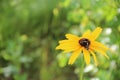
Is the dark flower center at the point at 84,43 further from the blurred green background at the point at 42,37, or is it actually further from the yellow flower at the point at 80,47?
the blurred green background at the point at 42,37

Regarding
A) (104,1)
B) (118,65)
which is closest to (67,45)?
(104,1)

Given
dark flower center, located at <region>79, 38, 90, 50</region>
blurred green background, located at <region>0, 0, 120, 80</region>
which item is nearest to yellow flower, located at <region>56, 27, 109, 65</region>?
dark flower center, located at <region>79, 38, 90, 50</region>

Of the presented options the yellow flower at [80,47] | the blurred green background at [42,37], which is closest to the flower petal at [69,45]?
the yellow flower at [80,47]

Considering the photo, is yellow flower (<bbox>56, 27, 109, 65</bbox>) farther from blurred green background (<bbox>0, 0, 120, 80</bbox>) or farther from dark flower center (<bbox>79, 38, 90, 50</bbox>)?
blurred green background (<bbox>0, 0, 120, 80</bbox>)

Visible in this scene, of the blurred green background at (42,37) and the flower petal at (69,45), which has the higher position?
the blurred green background at (42,37)

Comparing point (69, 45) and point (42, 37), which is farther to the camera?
point (42, 37)

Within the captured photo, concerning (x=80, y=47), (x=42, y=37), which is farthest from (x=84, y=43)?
(x=42, y=37)

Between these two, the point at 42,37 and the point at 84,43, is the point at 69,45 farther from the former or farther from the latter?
the point at 42,37

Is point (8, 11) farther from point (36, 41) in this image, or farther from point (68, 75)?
point (68, 75)
